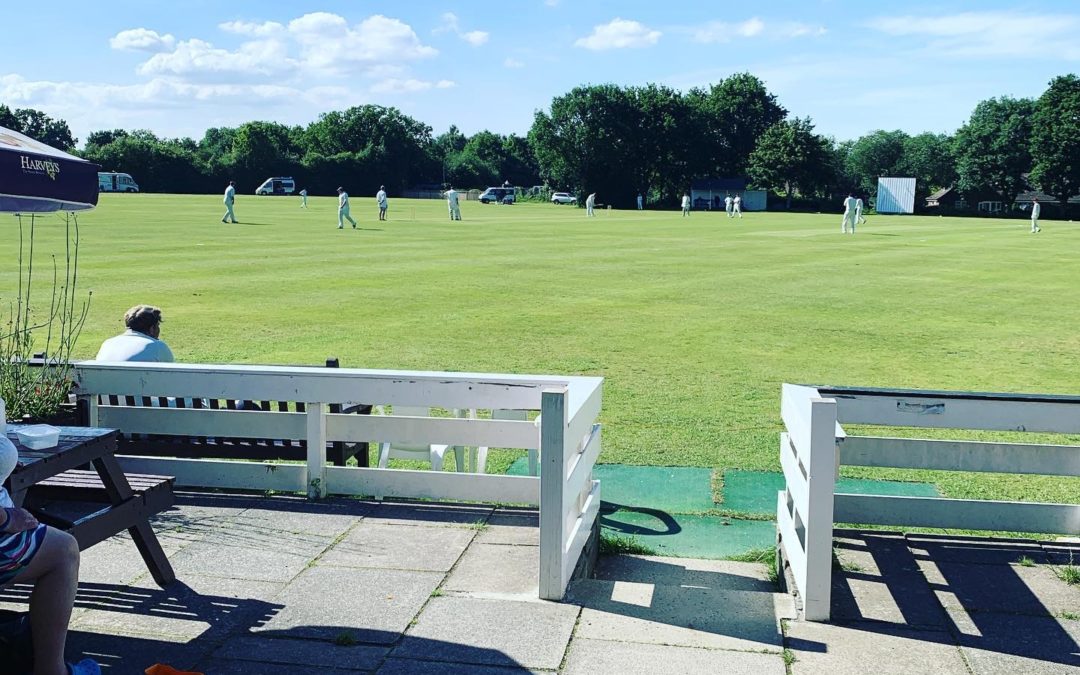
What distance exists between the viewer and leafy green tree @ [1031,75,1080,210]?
3612 inches

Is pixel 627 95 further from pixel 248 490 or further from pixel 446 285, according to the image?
pixel 248 490

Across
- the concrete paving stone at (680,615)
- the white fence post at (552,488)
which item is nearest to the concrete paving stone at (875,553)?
the concrete paving stone at (680,615)

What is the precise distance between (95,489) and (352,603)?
1.44 meters

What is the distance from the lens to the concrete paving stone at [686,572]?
5.23 m

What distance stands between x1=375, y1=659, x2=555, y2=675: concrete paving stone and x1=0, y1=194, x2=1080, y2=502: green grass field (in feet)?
14.0

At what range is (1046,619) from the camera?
174 inches

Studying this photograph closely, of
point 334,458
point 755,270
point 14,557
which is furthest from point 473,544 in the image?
point 755,270

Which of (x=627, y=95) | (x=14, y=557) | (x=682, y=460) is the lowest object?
(x=682, y=460)

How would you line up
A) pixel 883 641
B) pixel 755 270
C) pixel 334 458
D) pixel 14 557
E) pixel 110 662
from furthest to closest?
pixel 755 270 < pixel 334 458 < pixel 883 641 < pixel 110 662 < pixel 14 557

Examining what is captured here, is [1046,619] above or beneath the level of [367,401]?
beneath

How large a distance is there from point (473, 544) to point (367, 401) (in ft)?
3.32

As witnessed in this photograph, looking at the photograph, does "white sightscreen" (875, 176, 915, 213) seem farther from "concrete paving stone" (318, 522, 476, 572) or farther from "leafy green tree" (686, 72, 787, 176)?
"concrete paving stone" (318, 522, 476, 572)

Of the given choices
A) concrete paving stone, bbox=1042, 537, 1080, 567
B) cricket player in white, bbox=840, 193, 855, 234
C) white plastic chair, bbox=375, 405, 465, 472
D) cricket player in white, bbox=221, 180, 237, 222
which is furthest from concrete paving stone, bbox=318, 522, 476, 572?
cricket player in white, bbox=840, 193, 855, 234

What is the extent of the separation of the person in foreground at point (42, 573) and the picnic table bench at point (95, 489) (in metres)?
0.48
